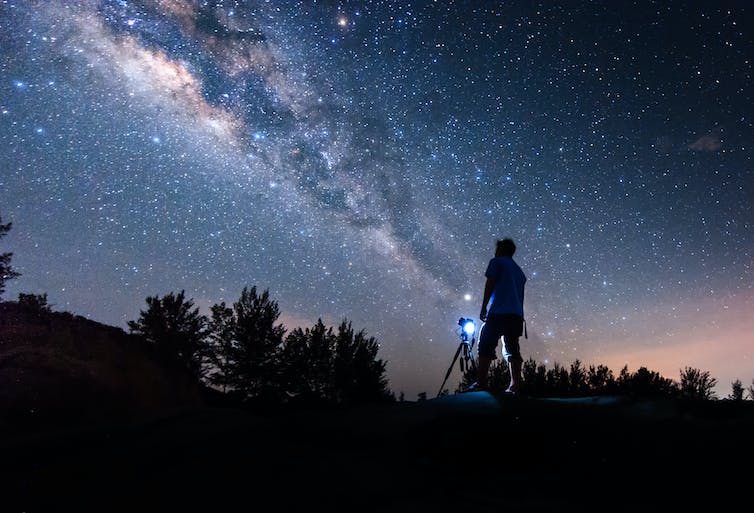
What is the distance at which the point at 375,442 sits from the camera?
277 cm

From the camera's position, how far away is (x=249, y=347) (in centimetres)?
3200

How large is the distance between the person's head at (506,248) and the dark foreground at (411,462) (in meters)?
2.54

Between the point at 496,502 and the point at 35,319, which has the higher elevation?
the point at 35,319

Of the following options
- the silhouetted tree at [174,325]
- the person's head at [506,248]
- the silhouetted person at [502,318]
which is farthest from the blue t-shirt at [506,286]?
the silhouetted tree at [174,325]

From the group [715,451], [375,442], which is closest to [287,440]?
[375,442]

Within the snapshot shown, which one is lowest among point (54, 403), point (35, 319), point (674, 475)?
point (54, 403)

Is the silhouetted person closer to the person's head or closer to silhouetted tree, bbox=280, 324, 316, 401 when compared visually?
the person's head

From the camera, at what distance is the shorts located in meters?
4.91

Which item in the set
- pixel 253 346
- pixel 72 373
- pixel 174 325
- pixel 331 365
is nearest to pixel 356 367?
pixel 331 365

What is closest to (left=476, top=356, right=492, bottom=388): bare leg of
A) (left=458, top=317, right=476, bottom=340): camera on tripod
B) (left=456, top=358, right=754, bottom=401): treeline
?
(left=458, top=317, right=476, bottom=340): camera on tripod

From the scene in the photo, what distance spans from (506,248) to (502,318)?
3.59 feet

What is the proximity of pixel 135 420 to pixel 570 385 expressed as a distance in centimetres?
3100

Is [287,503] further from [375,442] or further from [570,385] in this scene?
[570,385]

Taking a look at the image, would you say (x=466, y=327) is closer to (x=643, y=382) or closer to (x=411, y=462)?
(x=411, y=462)
